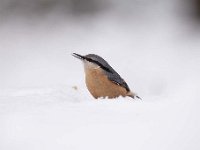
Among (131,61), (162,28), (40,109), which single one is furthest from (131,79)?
A: (40,109)

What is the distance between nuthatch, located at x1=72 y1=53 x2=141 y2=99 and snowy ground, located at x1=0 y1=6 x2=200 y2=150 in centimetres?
14

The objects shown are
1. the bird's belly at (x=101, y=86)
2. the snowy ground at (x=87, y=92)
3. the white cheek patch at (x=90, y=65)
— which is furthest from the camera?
the white cheek patch at (x=90, y=65)

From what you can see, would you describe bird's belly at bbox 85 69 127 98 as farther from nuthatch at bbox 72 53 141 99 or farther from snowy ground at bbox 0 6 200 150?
snowy ground at bbox 0 6 200 150

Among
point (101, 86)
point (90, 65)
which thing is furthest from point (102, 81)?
point (90, 65)

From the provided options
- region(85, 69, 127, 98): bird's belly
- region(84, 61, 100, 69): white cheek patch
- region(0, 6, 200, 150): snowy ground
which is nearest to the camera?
region(0, 6, 200, 150): snowy ground

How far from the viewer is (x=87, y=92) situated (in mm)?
6414

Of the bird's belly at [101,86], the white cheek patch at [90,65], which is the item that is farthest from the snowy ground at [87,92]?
the white cheek patch at [90,65]

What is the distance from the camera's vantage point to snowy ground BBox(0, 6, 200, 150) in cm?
363

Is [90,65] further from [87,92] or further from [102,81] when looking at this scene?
[87,92]

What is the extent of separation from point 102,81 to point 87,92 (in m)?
0.42

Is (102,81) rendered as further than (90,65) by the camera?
No

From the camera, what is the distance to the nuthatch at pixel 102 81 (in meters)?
5.96

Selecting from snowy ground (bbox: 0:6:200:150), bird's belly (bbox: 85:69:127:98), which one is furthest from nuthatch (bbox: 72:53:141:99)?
snowy ground (bbox: 0:6:200:150)

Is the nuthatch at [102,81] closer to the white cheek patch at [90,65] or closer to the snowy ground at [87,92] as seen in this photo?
the white cheek patch at [90,65]
